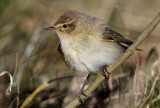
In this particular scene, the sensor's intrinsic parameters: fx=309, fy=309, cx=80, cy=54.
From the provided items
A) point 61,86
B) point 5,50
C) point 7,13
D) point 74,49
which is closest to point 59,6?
point 7,13

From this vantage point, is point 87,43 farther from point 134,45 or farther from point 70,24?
point 134,45

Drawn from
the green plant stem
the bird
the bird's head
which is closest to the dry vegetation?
the bird

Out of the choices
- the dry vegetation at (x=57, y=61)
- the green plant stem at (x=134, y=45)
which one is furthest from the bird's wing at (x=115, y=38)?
the green plant stem at (x=134, y=45)

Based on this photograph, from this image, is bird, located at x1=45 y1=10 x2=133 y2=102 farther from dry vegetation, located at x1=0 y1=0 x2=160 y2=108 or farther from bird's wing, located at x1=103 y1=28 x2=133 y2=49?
dry vegetation, located at x1=0 y1=0 x2=160 y2=108

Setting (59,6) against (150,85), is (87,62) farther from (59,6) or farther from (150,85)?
(59,6)

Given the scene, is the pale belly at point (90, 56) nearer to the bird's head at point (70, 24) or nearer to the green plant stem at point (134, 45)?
the bird's head at point (70, 24)

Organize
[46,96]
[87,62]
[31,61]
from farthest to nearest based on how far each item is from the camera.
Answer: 1. [31,61]
2. [46,96]
3. [87,62]
